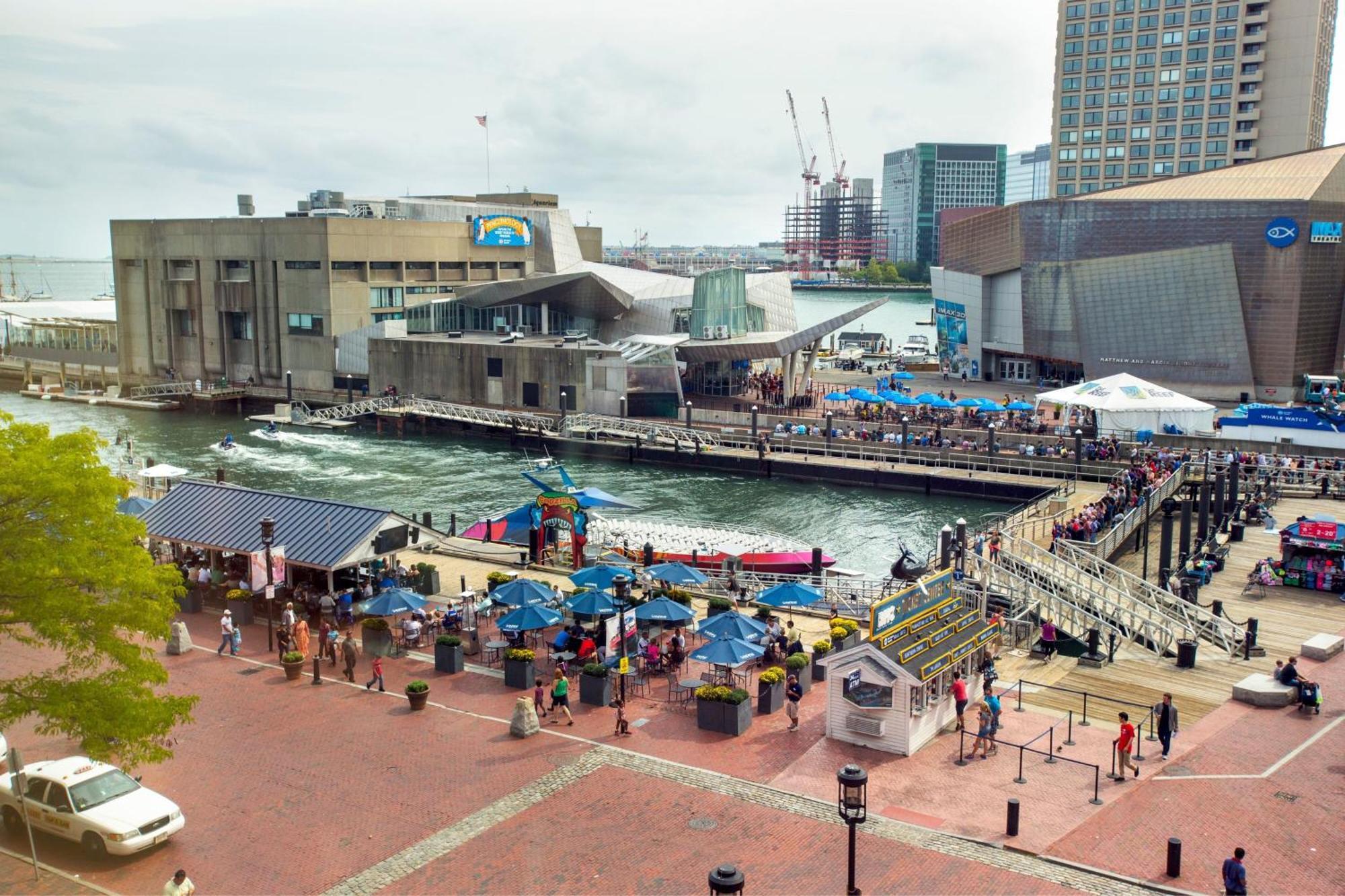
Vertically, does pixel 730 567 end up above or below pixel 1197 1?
below

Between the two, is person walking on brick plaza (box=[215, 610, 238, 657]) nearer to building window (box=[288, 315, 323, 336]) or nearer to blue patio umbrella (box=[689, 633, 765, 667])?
blue patio umbrella (box=[689, 633, 765, 667])

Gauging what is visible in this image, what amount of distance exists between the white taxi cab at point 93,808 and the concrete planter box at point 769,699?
11.5m

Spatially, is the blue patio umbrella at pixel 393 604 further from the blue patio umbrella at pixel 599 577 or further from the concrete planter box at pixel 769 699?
the concrete planter box at pixel 769 699

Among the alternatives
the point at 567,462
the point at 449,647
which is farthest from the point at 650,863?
the point at 567,462

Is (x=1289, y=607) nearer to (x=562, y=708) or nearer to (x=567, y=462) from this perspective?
(x=562, y=708)

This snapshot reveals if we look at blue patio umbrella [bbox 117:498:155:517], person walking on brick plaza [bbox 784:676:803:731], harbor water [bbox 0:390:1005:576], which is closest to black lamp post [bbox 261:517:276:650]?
blue patio umbrella [bbox 117:498:155:517]

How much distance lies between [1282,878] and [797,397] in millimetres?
64359

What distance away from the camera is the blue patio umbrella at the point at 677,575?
33.2m

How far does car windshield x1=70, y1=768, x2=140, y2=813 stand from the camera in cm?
1928

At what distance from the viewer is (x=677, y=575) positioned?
110 ft

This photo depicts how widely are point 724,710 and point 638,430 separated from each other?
51.8 meters

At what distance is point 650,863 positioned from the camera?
18.6 m

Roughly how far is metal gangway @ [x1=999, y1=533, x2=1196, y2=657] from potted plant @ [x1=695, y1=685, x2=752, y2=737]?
11695 millimetres

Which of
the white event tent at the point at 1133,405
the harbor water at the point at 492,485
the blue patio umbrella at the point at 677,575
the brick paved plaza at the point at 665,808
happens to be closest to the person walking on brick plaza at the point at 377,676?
the brick paved plaza at the point at 665,808
